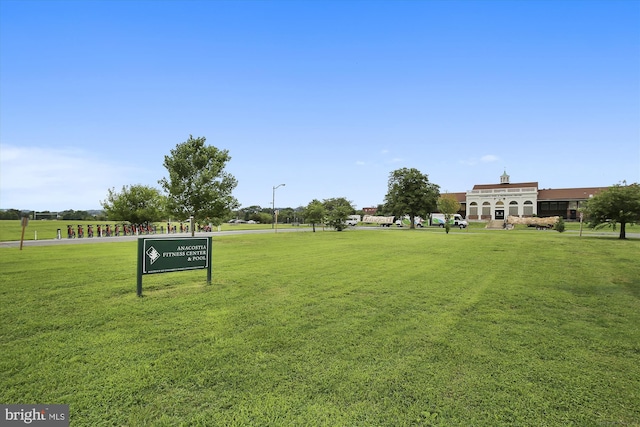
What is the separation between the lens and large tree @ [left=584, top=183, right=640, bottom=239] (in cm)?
2461

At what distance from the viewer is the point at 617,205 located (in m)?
25.0

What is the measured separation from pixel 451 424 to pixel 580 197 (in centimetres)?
9947

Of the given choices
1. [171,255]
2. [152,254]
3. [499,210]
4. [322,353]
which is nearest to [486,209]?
[499,210]

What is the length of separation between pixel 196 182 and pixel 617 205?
106 ft

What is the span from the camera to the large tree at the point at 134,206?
47750 millimetres

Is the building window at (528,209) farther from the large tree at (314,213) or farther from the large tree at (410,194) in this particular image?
the large tree at (314,213)

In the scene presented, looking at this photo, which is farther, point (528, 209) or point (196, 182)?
point (528, 209)

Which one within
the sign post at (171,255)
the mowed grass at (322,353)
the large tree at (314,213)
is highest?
the large tree at (314,213)

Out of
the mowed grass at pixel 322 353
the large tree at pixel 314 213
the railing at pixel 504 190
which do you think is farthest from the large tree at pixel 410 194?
the mowed grass at pixel 322 353

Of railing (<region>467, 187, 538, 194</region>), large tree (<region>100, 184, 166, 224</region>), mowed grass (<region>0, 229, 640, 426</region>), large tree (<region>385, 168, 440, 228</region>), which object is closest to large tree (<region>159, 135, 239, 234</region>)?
mowed grass (<region>0, 229, 640, 426</region>)

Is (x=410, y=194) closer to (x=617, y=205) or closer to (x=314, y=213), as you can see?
(x=314, y=213)

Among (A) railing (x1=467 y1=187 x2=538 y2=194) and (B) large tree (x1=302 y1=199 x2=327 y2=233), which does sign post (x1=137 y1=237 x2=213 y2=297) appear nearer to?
(B) large tree (x1=302 y1=199 x2=327 y2=233)

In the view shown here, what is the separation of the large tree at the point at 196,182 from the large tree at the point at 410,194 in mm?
38499

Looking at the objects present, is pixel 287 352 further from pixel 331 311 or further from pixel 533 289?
pixel 533 289
